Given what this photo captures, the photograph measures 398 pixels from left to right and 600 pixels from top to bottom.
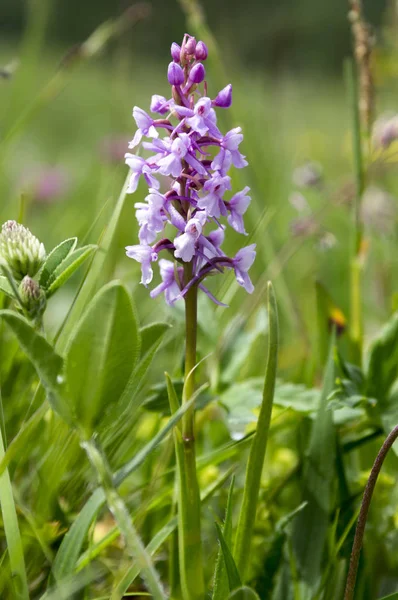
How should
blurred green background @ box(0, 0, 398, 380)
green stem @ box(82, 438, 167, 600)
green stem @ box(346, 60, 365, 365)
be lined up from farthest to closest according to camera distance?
blurred green background @ box(0, 0, 398, 380) → green stem @ box(346, 60, 365, 365) → green stem @ box(82, 438, 167, 600)

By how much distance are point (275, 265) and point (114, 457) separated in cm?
40

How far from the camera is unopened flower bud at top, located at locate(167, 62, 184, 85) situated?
57 centimetres

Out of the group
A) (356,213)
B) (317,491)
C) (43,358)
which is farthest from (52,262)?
(356,213)

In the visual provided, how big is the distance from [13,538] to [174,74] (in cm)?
40

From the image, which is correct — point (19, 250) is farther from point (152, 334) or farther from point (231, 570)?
point (231, 570)

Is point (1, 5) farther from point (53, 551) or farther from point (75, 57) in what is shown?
point (53, 551)

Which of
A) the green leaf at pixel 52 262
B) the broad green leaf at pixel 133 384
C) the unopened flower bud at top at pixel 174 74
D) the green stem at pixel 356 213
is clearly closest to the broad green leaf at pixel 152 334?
the broad green leaf at pixel 133 384

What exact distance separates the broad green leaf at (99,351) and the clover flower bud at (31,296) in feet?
0.19

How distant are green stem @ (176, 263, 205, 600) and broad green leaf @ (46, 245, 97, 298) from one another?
93 mm

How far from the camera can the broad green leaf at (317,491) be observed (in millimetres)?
673

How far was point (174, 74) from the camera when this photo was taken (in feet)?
1.88

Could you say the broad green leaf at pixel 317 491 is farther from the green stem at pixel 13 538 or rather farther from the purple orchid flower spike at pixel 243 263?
the green stem at pixel 13 538

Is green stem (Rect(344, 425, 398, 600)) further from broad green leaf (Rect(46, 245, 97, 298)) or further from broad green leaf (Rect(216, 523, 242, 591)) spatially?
broad green leaf (Rect(46, 245, 97, 298))

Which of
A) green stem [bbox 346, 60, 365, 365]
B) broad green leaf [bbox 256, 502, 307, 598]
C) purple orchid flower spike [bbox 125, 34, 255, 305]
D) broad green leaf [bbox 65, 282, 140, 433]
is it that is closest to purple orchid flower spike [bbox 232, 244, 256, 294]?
purple orchid flower spike [bbox 125, 34, 255, 305]
